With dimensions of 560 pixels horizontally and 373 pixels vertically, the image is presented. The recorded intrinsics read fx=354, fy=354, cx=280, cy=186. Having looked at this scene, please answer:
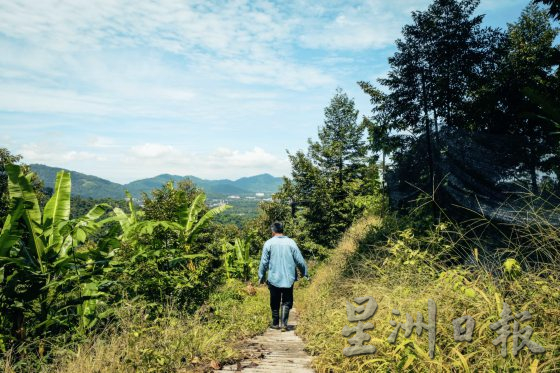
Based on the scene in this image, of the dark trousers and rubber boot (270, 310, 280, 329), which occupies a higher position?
the dark trousers

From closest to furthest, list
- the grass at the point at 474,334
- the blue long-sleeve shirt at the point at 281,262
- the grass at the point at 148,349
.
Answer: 1. the grass at the point at 474,334
2. the grass at the point at 148,349
3. the blue long-sleeve shirt at the point at 281,262

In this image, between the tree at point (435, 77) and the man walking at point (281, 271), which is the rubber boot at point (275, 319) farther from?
the tree at point (435, 77)

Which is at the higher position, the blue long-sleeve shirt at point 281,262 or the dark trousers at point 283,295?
the blue long-sleeve shirt at point 281,262

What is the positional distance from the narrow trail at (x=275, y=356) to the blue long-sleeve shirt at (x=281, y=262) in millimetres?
967

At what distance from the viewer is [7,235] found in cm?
417

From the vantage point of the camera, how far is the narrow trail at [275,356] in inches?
159

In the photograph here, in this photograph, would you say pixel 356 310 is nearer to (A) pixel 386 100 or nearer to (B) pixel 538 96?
(B) pixel 538 96

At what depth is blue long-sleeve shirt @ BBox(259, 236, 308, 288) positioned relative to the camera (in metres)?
6.63

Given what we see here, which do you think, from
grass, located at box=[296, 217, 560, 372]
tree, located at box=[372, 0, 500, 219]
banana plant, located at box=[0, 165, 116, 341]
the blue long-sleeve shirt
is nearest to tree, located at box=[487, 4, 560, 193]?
tree, located at box=[372, 0, 500, 219]

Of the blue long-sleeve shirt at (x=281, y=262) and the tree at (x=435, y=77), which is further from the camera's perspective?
the tree at (x=435, y=77)

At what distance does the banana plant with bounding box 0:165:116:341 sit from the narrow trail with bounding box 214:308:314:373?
7.49ft

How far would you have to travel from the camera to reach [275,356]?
184 inches

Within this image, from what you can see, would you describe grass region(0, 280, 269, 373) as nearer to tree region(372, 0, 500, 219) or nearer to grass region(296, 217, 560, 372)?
grass region(296, 217, 560, 372)

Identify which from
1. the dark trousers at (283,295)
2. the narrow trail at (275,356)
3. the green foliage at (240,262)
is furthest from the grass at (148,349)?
the green foliage at (240,262)
